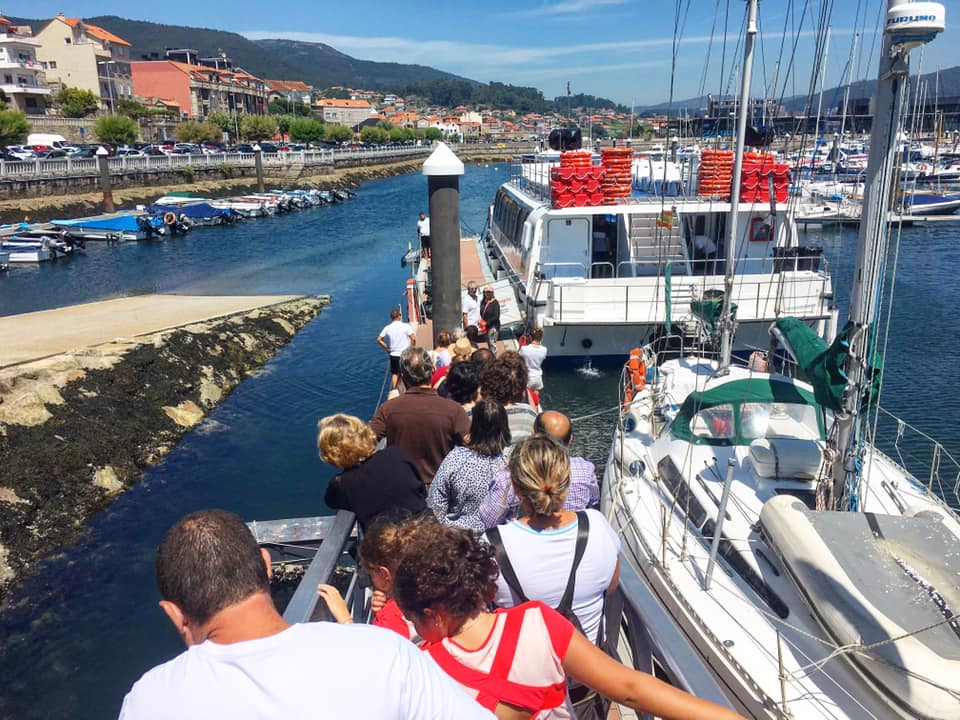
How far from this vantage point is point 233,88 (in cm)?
14000

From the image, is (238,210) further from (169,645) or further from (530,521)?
(530,521)

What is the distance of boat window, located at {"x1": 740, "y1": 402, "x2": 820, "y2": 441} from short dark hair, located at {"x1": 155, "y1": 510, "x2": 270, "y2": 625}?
6681 mm

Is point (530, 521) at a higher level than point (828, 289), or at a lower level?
higher

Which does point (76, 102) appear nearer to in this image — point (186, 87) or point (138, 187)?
point (138, 187)

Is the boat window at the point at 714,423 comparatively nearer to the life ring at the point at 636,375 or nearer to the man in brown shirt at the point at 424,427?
the life ring at the point at 636,375

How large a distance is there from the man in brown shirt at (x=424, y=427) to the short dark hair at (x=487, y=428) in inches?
29.2

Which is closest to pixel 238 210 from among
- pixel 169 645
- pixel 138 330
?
pixel 138 330

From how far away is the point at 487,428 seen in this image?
158 inches


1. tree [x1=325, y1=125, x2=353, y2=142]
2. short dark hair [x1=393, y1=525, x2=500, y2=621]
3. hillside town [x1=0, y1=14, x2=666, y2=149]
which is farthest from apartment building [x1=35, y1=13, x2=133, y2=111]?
short dark hair [x1=393, y1=525, x2=500, y2=621]

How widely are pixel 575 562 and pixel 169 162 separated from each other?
217 ft

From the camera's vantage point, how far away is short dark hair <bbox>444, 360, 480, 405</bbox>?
17.8 ft

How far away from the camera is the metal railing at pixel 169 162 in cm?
4728

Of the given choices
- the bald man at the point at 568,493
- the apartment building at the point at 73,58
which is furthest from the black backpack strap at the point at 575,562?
the apartment building at the point at 73,58

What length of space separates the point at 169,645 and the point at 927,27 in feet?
32.8
